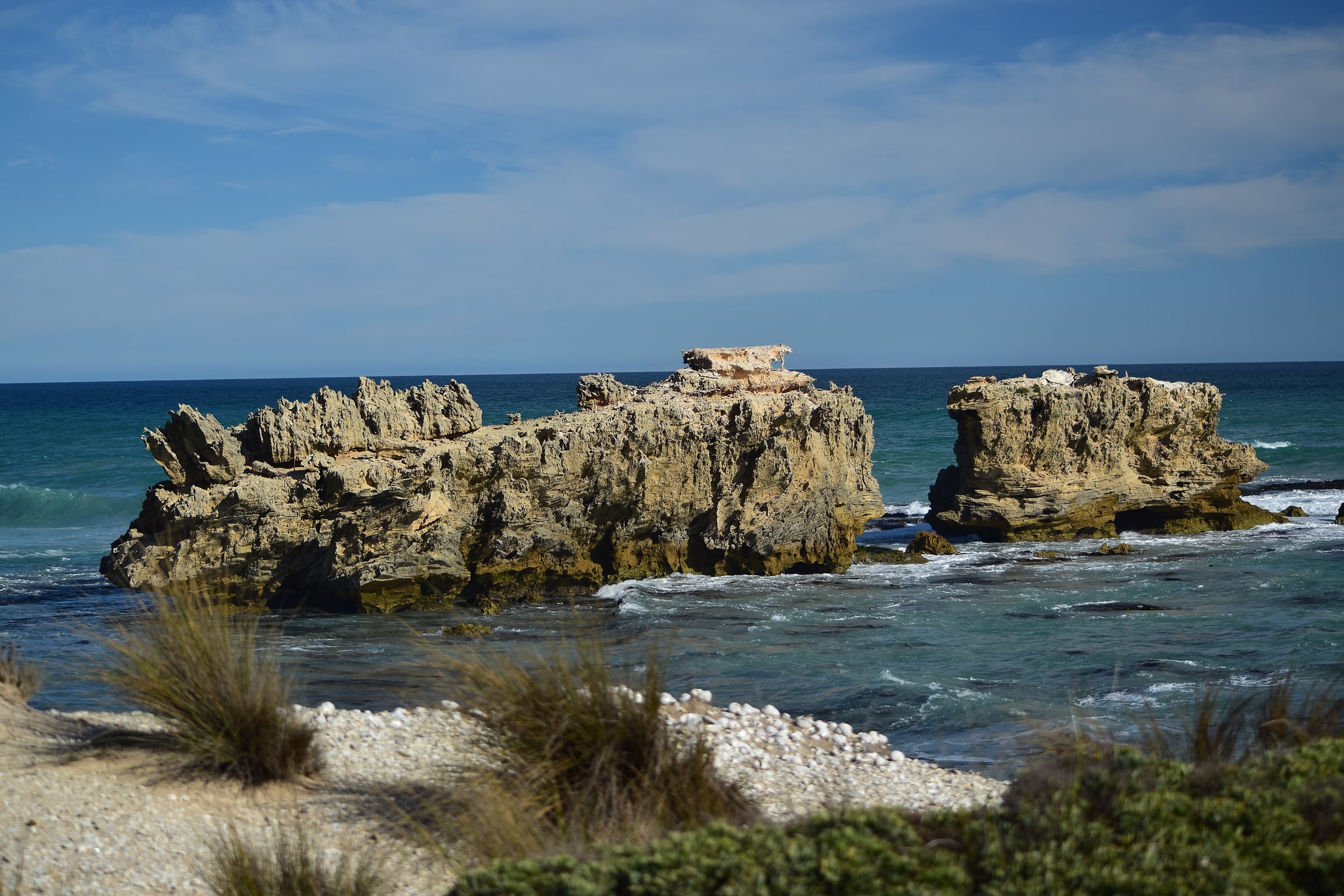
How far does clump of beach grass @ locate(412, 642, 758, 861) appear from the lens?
15.9ft

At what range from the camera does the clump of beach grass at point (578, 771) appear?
190 inches

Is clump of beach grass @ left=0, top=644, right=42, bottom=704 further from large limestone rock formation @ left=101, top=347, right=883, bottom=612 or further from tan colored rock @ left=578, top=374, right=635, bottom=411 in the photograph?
tan colored rock @ left=578, top=374, right=635, bottom=411

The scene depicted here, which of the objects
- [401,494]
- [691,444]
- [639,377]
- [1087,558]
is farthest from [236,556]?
[639,377]

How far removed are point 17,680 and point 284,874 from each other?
471cm

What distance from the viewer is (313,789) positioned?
596cm

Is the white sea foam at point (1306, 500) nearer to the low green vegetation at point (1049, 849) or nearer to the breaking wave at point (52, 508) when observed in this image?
the low green vegetation at point (1049, 849)

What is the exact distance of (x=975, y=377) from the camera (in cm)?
2091

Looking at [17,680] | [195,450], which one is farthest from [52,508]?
[17,680]

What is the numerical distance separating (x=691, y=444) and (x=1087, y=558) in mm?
7820

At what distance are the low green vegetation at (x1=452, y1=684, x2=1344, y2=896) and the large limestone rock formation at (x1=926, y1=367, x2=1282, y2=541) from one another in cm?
1541

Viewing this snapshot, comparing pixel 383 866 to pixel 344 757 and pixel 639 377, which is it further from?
pixel 639 377

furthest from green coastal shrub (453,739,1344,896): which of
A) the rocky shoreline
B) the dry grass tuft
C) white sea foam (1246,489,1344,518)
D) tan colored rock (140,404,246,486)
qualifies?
white sea foam (1246,489,1344,518)

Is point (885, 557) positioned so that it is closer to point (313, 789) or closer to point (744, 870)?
point (313, 789)

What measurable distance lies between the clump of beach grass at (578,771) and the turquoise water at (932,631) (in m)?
1.11
